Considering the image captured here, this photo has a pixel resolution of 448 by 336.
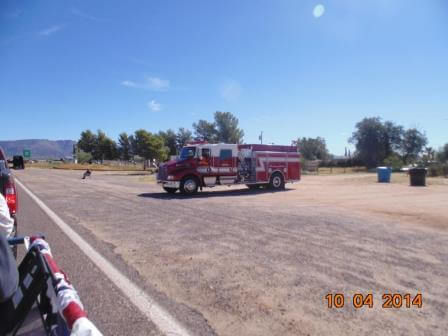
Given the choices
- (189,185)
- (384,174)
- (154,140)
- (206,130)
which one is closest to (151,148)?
(154,140)

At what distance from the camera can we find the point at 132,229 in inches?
336

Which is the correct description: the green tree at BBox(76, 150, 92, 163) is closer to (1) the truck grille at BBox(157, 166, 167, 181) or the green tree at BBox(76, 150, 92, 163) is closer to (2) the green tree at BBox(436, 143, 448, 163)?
(2) the green tree at BBox(436, 143, 448, 163)

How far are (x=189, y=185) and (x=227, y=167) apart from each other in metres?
2.51

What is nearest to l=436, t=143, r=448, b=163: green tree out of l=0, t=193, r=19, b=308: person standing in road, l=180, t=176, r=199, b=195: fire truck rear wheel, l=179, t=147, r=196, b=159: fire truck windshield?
l=179, t=147, r=196, b=159: fire truck windshield

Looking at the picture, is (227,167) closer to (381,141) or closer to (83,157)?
(381,141)

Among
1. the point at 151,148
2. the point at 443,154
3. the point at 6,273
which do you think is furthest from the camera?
the point at 151,148

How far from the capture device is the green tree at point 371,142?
68688 mm

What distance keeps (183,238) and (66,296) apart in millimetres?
5693

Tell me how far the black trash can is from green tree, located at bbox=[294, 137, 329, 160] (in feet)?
226


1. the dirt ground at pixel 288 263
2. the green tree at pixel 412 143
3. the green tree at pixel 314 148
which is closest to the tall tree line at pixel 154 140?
the green tree at pixel 314 148

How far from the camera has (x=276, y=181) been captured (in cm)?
2162

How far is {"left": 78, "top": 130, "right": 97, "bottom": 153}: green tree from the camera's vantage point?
116125mm

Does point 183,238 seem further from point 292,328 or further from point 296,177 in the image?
point 296,177

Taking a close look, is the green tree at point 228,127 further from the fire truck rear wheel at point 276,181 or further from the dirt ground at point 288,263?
the dirt ground at point 288,263
